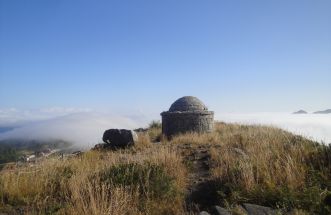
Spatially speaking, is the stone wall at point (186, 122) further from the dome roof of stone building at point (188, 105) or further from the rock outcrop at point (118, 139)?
the rock outcrop at point (118, 139)

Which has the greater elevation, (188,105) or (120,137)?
(188,105)

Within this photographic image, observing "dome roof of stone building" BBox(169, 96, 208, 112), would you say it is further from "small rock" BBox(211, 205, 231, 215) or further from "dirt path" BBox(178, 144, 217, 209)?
"small rock" BBox(211, 205, 231, 215)

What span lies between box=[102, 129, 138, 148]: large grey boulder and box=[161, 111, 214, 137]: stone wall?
4011 mm

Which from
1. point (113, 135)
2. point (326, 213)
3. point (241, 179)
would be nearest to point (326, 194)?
point (326, 213)

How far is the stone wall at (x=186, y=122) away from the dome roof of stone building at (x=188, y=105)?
796mm

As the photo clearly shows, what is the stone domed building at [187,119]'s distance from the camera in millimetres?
18453

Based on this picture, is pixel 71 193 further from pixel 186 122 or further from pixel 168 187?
pixel 186 122

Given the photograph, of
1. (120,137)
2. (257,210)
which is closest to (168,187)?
(257,210)

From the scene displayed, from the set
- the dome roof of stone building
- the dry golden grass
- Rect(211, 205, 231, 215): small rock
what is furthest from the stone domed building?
Rect(211, 205, 231, 215): small rock

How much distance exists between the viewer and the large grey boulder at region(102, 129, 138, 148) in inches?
583

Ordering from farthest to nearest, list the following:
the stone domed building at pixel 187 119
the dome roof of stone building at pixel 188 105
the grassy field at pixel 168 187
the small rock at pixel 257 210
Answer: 1. the dome roof of stone building at pixel 188 105
2. the stone domed building at pixel 187 119
3. the grassy field at pixel 168 187
4. the small rock at pixel 257 210

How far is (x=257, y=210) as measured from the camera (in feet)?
17.1

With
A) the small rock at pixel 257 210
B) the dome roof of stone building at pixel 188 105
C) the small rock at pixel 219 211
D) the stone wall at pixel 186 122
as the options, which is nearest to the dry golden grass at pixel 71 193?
the small rock at pixel 219 211

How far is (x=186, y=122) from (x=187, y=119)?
7.0 inches
